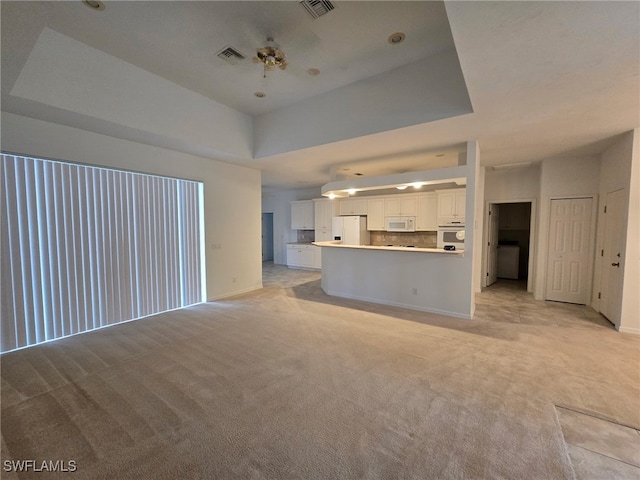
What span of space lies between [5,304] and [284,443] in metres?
3.71

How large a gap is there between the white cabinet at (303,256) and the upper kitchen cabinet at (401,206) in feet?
9.45

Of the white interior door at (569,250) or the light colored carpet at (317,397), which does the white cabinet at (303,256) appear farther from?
the white interior door at (569,250)

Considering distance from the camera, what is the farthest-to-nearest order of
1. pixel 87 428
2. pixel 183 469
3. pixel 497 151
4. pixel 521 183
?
pixel 521 183
pixel 497 151
pixel 87 428
pixel 183 469

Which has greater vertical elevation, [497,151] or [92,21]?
[92,21]

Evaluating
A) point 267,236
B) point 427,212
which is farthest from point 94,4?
point 267,236

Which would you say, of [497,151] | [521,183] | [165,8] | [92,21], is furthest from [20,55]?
[521,183]

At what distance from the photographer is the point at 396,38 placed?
115 inches

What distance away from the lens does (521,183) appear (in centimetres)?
600

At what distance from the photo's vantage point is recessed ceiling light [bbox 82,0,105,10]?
2.38 meters

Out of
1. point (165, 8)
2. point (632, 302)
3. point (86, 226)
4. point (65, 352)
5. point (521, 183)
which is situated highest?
point (165, 8)

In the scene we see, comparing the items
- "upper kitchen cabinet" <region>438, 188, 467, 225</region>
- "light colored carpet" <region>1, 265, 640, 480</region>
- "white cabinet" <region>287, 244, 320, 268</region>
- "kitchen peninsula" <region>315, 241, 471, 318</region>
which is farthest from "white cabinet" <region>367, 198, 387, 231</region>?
"light colored carpet" <region>1, 265, 640, 480</region>

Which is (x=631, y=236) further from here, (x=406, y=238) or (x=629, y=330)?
(x=406, y=238)

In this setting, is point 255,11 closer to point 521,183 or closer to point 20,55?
point 20,55

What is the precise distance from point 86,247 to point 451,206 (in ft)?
21.9
